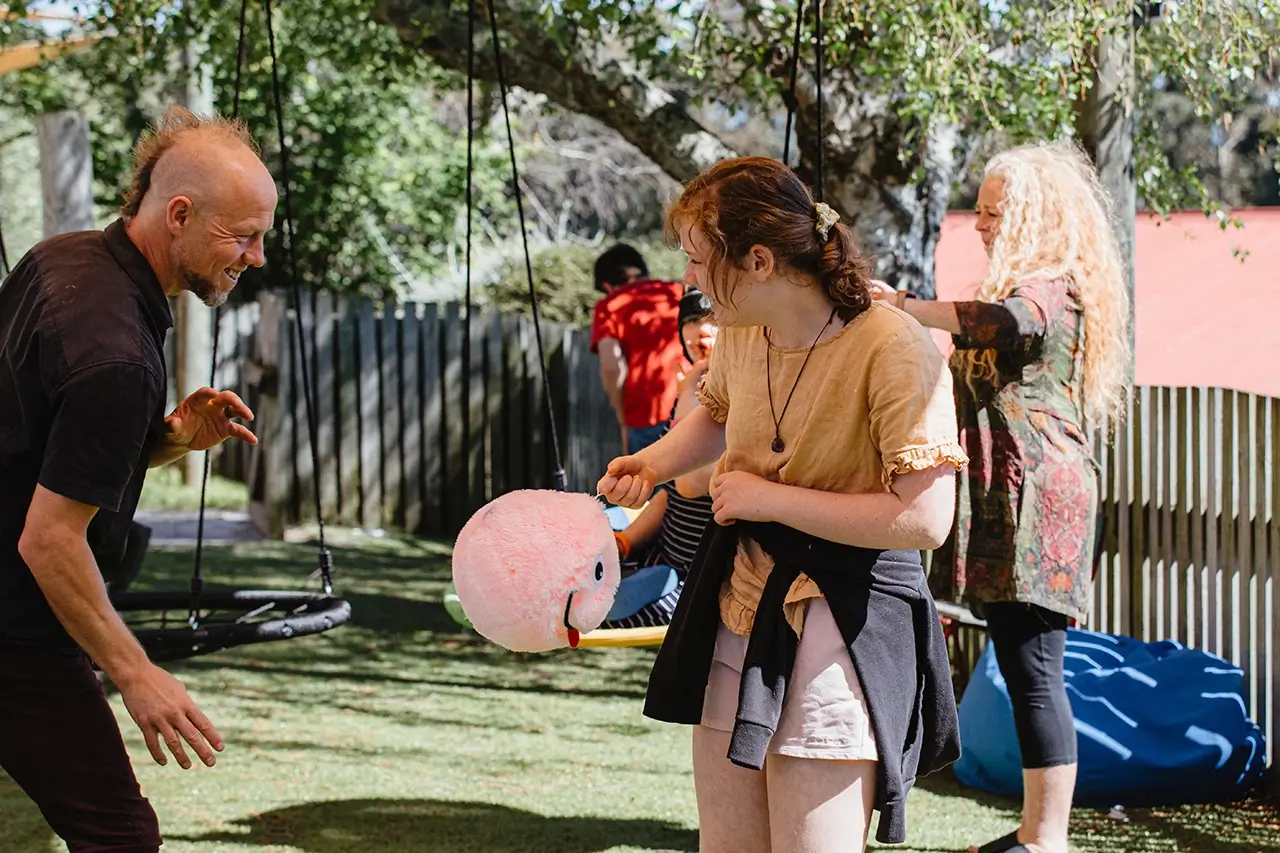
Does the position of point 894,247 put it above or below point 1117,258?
above

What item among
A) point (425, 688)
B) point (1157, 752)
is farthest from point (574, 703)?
point (1157, 752)

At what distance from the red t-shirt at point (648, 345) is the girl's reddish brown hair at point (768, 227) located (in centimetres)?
404

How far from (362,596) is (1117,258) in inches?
209

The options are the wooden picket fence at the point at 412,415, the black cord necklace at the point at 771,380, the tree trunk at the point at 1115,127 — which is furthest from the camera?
the wooden picket fence at the point at 412,415

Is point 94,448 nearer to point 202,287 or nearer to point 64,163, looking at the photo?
point 202,287

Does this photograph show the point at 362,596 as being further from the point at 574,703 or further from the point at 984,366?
the point at 984,366

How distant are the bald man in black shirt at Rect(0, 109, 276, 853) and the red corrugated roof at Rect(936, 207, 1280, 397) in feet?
19.5

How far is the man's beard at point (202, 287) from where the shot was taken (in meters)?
2.34

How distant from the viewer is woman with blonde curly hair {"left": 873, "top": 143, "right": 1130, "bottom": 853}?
3.39 meters

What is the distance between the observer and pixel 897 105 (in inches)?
229

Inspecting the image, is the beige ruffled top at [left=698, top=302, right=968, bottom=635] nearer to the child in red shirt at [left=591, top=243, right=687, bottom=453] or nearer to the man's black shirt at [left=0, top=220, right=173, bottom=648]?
the man's black shirt at [left=0, top=220, right=173, bottom=648]

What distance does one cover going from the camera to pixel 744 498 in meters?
2.14

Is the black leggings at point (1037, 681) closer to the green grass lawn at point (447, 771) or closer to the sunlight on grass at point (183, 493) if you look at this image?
the green grass lawn at point (447, 771)

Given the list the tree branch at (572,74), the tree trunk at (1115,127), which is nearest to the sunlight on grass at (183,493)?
the tree branch at (572,74)
